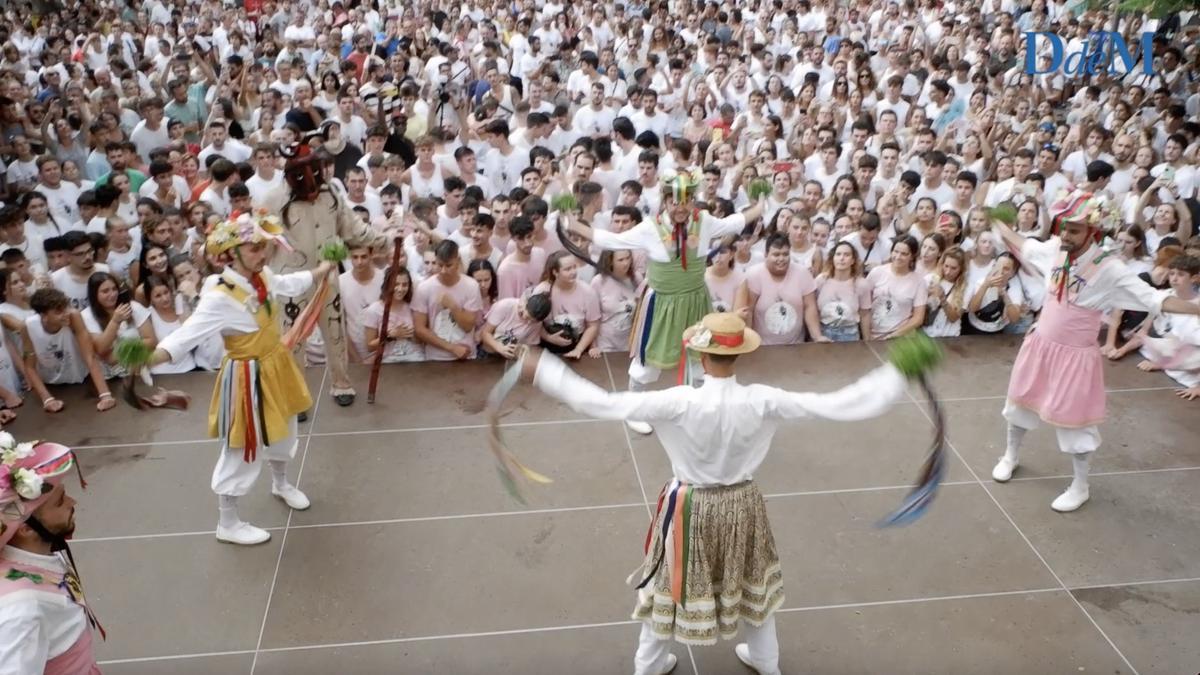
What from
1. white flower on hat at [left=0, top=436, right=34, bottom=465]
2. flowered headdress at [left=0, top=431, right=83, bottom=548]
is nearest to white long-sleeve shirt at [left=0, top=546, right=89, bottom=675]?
flowered headdress at [left=0, top=431, right=83, bottom=548]

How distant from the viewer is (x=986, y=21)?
Result: 1373cm

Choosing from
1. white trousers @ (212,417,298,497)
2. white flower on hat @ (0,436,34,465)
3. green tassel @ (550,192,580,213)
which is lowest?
white trousers @ (212,417,298,497)

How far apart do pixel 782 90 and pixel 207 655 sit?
8.00 metres

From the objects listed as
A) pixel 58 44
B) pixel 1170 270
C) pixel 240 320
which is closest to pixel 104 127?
pixel 58 44

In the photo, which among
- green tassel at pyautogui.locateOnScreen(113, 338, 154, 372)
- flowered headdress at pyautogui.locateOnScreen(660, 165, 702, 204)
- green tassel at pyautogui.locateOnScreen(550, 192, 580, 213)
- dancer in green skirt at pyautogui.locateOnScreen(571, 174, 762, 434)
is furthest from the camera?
green tassel at pyautogui.locateOnScreen(550, 192, 580, 213)

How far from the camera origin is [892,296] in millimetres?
6590

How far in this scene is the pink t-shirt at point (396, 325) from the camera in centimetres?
632

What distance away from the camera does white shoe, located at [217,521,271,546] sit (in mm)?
4785

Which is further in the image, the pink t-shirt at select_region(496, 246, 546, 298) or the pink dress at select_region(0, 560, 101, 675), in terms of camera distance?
the pink t-shirt at select_region(496, 246, 546, 298)

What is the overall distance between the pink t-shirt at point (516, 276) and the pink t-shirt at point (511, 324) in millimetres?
126

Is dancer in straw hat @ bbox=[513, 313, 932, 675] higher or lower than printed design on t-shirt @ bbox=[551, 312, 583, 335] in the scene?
higher

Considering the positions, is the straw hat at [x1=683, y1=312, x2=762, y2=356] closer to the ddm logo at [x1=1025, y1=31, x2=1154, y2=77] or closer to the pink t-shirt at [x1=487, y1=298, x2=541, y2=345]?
the pink t-shirt at [x1=487, y1=298, x2=541, y2=345]

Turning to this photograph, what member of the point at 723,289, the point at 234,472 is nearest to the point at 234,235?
the point at 234,472

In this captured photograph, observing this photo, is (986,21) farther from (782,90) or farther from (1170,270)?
(1170,270)
